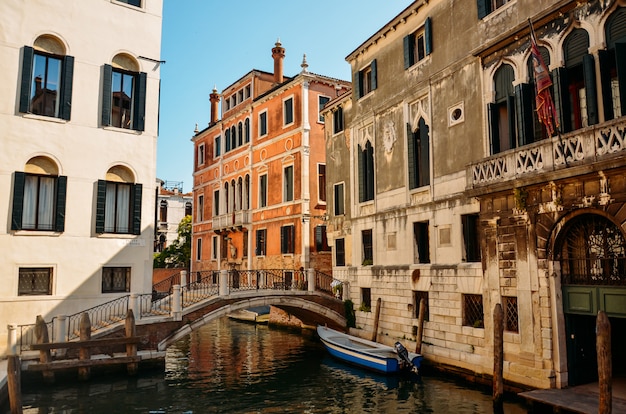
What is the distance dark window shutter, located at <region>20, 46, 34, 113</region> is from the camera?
13922mm

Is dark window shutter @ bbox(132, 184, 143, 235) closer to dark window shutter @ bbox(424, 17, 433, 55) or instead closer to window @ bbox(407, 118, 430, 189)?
window @ bbox(407, 118, 430, 189)

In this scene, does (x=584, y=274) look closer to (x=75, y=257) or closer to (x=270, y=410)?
(x=270, y=410)

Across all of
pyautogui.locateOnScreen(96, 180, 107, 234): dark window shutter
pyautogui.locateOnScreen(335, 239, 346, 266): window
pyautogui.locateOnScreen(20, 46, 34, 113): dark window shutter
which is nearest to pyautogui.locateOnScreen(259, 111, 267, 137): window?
pyautogui.locateOnScreen(335, 239, 346, 266): window

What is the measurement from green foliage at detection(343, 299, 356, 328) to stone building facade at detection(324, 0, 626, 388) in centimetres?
25

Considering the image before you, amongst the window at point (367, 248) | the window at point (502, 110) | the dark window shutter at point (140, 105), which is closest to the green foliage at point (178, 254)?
the window at point (367, 248)

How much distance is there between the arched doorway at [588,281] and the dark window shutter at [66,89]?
43.5 ft

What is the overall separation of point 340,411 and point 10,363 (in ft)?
21.6

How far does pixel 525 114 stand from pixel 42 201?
A: 1285cm

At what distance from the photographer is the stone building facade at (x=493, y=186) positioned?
9.89 metres

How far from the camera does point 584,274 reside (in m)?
10.3

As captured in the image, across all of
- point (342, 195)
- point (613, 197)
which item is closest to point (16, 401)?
point (613, 197)

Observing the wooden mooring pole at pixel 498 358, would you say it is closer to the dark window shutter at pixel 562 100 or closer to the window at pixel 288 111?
the dark window shutter at pixel 562 100

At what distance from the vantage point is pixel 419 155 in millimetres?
15625

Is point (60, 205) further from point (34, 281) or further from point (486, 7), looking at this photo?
point (486, 7)
